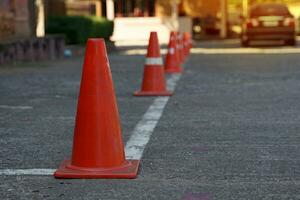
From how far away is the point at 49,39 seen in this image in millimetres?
16953

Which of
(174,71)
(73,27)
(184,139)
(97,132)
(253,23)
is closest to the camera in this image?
(97,132)

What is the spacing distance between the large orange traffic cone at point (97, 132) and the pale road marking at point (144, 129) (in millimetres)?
469

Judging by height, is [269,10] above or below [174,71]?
above

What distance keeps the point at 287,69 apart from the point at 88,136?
9.37m

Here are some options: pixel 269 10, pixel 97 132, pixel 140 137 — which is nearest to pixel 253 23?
pixel 269 10

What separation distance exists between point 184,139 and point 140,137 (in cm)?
40

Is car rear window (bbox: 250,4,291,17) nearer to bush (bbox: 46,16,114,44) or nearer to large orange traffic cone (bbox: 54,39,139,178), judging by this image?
bush (bbox: 46,16,114,44)

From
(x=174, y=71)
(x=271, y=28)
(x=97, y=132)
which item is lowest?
(x=174, y=71)

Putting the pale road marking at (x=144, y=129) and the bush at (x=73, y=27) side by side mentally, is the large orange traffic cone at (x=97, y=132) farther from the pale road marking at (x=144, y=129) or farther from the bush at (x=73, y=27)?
the bush at (x=73, y=27)

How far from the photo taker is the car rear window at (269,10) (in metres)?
23.4

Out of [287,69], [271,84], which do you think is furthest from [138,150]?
[287,69]

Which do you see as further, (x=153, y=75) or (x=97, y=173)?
(x=153, y=75)

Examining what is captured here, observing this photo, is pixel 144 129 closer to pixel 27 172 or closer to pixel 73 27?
pixel 27 172

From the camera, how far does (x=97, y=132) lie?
182 inches
